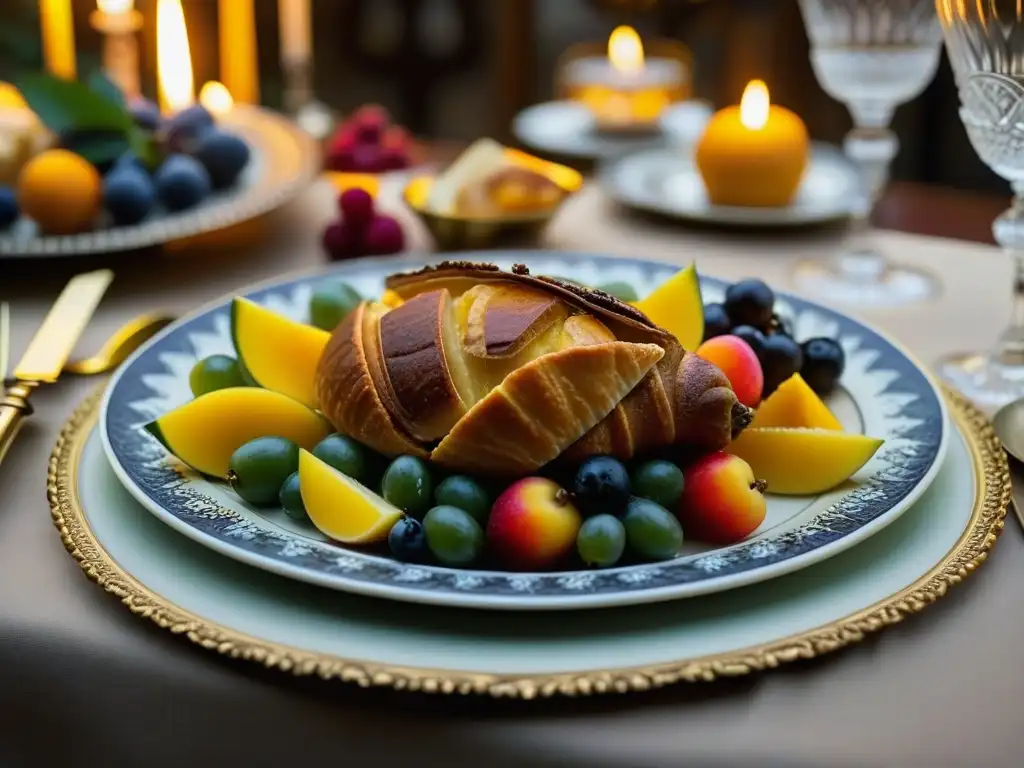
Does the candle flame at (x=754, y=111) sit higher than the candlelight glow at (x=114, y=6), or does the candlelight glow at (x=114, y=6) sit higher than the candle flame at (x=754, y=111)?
the candlelight glow at (x=114, y=6)

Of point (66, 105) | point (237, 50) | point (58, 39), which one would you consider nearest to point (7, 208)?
point (66, 105)

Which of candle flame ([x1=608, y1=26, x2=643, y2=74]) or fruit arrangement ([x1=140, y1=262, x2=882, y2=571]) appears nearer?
fruit arrangement ([x1=140, y1=262, x2=882, y2=571])

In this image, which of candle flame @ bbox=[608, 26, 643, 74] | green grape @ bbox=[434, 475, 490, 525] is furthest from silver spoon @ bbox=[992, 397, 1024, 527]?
candle flame @ bbox=[608, 26, 643, 74]

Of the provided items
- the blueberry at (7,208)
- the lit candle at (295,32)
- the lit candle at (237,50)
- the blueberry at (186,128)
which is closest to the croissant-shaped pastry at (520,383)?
the blueberry at (7,208)

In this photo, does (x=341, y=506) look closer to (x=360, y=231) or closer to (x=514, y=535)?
(x=514, y=535)

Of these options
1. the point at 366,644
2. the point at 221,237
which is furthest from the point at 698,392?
the point at 221,237

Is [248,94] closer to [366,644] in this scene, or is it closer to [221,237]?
[221,237]

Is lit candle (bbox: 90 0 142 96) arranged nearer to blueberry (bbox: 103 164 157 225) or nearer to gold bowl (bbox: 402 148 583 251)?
blueberry (bbox: 103 164 157 225)

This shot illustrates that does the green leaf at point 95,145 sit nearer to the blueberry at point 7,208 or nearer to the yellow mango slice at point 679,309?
the blueberry at point 7,208
